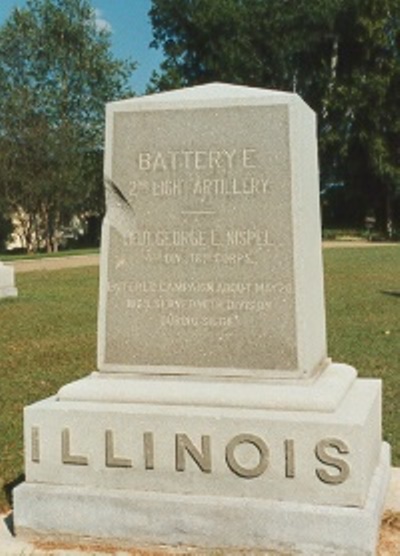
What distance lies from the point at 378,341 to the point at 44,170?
33.8m

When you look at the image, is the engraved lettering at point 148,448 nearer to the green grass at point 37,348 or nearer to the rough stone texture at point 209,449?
the rough stone texture at point 209,449

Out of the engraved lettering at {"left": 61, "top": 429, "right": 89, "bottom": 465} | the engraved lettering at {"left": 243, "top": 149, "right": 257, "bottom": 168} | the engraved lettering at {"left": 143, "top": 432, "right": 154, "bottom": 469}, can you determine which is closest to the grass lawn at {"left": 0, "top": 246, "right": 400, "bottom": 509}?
the engraved lettering at {"left": 61, "top": 429, "right": 89, "bottom": 465}

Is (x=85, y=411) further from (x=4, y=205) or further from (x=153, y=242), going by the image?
(x=4, y=205)

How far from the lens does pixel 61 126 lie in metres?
43.0

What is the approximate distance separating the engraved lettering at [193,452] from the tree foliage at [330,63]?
3913cm

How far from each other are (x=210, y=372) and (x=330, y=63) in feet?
137

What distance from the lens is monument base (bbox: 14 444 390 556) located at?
3.98 meters

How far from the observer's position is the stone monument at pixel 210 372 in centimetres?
409

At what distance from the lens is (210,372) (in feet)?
14.8

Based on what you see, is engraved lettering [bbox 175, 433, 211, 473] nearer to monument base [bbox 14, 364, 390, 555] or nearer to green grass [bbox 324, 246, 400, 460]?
monument base [bbox 14, 364, 390, 555]

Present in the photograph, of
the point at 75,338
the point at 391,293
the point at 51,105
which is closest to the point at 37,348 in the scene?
the point at 75,338

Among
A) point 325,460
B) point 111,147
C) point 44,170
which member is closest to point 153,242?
point 111,147

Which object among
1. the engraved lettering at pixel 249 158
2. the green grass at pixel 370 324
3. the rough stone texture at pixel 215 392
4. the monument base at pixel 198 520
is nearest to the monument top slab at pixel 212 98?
the engraved lettering at pixel 249 158

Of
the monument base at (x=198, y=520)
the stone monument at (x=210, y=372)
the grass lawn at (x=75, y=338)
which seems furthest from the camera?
the grass lawn at (x=75, y=338)
